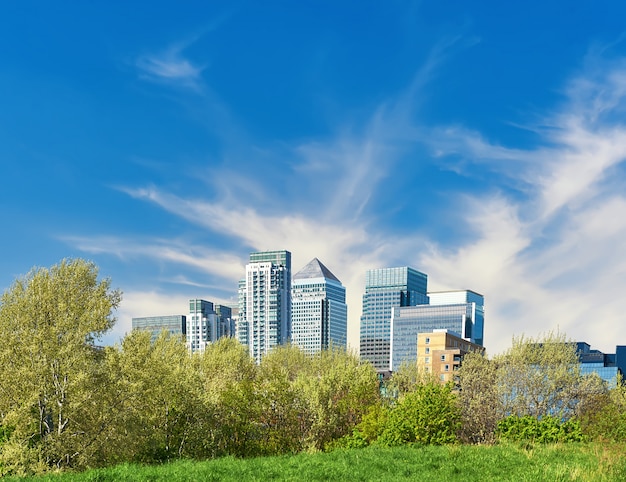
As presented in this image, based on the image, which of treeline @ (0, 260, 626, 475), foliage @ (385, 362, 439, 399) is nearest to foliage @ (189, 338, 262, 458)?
treeline @ (0, 260, 626, 475)

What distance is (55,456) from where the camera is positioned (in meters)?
36.0

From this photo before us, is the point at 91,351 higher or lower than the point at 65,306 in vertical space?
lower

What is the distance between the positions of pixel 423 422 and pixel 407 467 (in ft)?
53.7

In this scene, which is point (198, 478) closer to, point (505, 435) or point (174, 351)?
point (505, 435)

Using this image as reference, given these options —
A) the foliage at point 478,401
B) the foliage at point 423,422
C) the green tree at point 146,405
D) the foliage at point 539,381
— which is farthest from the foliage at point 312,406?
the foliage at point 539,381

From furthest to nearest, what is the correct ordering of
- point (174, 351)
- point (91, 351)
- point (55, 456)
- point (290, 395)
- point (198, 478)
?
point (174, 351) < point (290, 395) < point (91, 351) < point (55, 456) < point (198, 478)

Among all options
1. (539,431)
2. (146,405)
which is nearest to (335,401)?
(539,431)

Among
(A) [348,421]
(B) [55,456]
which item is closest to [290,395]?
(A) [348,421]

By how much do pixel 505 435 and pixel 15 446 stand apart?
3247 cm

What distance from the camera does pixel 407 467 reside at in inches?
1065

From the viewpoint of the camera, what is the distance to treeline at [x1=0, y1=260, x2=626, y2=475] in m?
36.0

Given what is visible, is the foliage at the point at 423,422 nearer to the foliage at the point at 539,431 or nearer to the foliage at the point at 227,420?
the foliage at the point at 539,431

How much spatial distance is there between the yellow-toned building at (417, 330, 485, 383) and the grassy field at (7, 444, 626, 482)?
97.3 m

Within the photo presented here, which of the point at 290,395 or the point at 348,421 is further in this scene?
the point at 348,421
